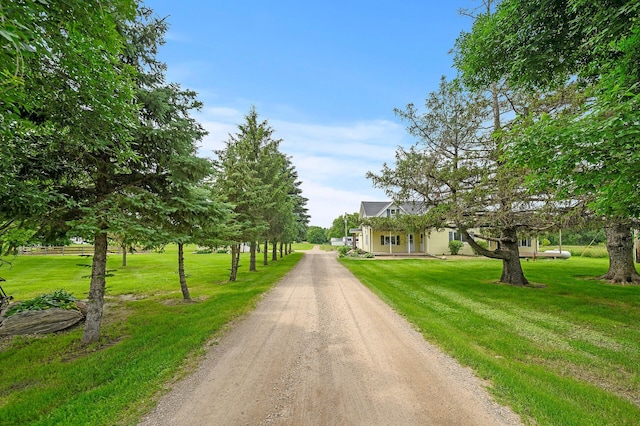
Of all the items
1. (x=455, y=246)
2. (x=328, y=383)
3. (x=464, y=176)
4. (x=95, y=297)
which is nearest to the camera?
(x=328, y=383)

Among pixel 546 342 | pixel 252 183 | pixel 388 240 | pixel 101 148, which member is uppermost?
pixel 252 183

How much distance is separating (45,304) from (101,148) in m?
6.05

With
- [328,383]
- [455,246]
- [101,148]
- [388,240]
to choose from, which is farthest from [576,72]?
[388,240]

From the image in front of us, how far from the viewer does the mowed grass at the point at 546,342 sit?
364 cm

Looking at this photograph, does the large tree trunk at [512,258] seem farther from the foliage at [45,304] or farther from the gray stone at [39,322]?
the foliage at [45,304]

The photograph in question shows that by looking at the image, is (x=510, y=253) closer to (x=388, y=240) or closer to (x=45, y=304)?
(x=45, y=304)

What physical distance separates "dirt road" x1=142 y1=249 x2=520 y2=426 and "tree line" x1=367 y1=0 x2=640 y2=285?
3.83 m

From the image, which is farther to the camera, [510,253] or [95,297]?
[510,253]

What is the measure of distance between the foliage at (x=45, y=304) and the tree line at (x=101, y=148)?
1945 mm

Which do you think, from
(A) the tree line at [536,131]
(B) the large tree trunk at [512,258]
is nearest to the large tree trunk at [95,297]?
(A) the tree line at [536,131]

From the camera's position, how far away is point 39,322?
7.12 metres

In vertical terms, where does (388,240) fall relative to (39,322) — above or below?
above

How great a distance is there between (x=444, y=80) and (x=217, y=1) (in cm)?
959

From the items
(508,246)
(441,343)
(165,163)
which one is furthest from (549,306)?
(165,163)
